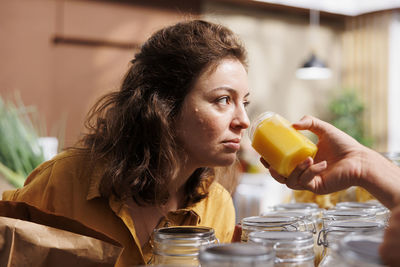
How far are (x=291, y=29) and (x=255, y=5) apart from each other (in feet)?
2.86

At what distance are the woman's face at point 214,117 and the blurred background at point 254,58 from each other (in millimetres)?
2004

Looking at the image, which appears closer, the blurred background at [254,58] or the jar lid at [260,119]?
the jar lid at [260,119]

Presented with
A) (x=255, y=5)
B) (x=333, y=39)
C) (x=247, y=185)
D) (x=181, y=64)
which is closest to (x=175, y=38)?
(x=181, y=64)

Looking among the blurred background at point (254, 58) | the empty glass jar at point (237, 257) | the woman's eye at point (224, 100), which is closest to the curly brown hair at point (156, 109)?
the woman's eye at point (224, 100)

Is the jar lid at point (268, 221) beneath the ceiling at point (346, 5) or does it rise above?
beneath

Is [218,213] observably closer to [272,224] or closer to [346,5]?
[272,224]

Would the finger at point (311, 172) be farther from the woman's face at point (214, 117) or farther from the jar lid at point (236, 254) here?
the jar lid at point (236, 254)

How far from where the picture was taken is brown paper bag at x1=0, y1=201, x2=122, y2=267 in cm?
69

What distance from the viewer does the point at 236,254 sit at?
1.62ft

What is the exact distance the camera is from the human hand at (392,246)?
1.46 ft

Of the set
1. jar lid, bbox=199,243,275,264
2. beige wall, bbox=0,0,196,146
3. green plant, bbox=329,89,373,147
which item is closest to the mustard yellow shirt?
jar lid, bbox=199,243,275,264

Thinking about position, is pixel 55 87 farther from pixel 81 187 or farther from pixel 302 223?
pixel 302 223

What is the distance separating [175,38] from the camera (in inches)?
49.9

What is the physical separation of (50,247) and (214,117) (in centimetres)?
57
